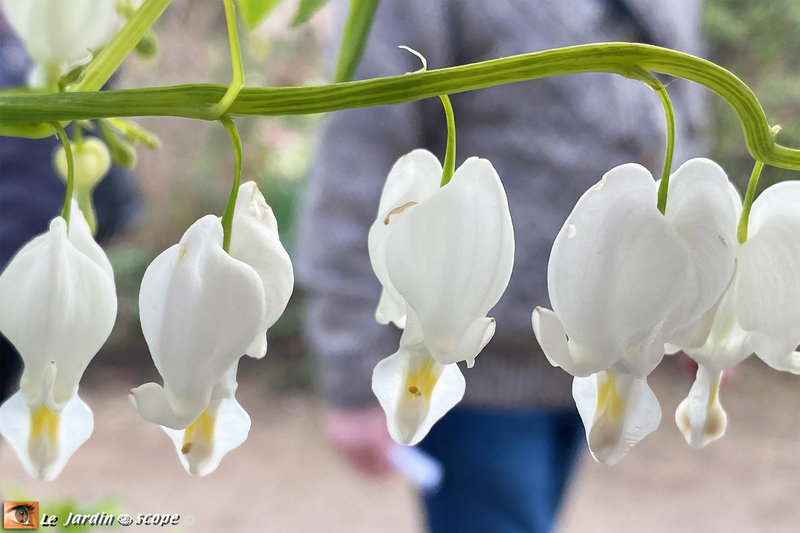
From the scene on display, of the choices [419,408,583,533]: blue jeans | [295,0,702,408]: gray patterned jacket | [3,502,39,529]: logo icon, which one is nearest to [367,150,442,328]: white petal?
[3,502,39,529]: logo icon

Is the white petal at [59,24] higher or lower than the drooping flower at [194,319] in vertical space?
higher

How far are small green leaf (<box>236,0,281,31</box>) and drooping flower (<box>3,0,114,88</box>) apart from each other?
6 centimetres

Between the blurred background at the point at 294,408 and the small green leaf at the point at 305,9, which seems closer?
the small green leaf at the point at 305,9

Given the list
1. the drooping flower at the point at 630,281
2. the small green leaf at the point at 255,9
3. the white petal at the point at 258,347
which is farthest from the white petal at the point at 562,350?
the small green leaf at the point at 255,9

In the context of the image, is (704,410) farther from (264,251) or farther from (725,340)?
(264,251)

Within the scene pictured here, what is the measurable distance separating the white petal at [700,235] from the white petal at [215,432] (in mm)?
148

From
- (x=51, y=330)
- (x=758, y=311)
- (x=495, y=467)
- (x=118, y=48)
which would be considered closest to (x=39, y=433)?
(x=51, y=330)

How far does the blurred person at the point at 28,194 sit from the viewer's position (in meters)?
1.13

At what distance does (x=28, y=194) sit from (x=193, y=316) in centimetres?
98

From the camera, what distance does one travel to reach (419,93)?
0.28m

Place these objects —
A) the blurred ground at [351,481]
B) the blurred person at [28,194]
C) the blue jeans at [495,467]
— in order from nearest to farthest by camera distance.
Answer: the blurred person at [28,194], the blue jeans at [495,467], the blurred ground at [351,481]

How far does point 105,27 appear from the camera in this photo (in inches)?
14.9

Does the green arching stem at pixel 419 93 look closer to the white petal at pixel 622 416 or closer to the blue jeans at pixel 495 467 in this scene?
the white petal at pixel 622 416

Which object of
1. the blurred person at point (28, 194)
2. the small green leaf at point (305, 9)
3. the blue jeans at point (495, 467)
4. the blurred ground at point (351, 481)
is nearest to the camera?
the small green leaf at point (305, 9)
